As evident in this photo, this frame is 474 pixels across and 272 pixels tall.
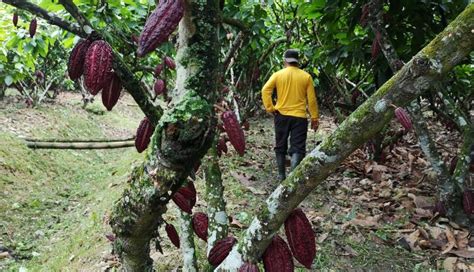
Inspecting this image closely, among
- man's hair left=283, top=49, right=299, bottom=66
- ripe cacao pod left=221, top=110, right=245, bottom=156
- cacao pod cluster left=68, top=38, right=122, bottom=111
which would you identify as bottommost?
ripe cacao pod left=221, top=110, right=245, bottom=156

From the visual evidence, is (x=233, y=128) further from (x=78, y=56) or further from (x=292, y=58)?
(x=292, y=58)

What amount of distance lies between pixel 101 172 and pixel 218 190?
4696mm

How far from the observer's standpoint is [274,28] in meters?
5.85

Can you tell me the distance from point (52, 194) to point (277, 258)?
175 inches

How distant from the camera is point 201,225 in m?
1.41

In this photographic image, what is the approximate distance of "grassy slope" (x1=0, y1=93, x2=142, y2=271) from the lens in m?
3.09

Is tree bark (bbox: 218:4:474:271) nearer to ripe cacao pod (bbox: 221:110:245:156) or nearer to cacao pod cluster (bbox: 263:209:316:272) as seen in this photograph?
cacao pod cluster (bbox: 263:209:316:272)

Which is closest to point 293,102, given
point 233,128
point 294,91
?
point 294,91

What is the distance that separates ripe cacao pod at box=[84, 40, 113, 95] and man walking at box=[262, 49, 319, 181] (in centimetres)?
307

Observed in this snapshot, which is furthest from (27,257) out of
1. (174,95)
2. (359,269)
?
(174,95)

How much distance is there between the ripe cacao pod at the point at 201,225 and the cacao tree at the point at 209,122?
0.43 meters

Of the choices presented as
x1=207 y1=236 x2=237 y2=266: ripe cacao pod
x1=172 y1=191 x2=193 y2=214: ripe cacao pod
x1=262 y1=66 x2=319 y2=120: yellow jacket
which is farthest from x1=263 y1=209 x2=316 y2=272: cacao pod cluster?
x1=262 y1=66 x2=319 y2=120: yellow jacket

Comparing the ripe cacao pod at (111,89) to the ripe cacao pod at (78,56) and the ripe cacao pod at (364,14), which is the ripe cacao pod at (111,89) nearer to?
the ripe cacao pod at (78,56)

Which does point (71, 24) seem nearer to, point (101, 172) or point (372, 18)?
point (372, 18)
